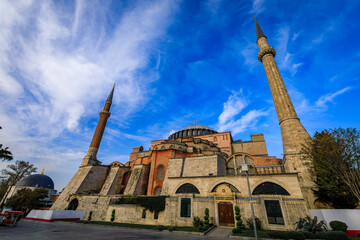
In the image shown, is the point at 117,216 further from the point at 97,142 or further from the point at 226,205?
the point at 97,142

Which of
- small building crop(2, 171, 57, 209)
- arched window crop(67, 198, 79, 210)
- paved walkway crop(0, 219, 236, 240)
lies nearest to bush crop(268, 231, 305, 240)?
paved walkway crop(0, 219, 236, 240)

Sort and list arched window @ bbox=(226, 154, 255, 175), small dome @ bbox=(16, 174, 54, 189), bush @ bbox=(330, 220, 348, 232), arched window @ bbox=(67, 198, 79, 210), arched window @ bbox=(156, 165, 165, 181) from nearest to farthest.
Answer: bush @ bbox=(330, 220, 348, 232)
arched window @ bbox=(156, 165, 165, 181)
arched window @ bbox=(67, 198, 79, 210)
arched window @ bbox=(226, 154, 255, 175)
small dome @ bbox=(16, 174, 54, 189)

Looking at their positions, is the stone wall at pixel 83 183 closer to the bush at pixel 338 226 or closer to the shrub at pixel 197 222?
the shrub at pixel 197 222

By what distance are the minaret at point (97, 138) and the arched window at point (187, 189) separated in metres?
22.0

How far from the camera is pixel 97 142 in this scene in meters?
33.8

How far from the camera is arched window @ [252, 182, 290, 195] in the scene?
1370 centimetres

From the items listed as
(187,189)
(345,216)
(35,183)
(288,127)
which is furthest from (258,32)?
(35,183)

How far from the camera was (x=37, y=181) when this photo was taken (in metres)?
47.8

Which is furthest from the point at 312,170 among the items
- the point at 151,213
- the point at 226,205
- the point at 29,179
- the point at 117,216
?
the point at 29,179

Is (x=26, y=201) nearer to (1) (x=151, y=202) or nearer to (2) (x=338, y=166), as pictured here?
(1) (x=151, y=202)

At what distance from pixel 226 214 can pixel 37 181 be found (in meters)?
57.3

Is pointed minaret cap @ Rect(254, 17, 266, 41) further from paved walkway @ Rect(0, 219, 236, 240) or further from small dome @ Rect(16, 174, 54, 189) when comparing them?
small dome @ Rect(16, 174, 54, 189)

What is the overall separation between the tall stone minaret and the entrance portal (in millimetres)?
6948

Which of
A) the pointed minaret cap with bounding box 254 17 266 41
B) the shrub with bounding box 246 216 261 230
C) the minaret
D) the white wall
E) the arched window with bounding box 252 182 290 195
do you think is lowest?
the shrub with bounding box 246 216 261 230
